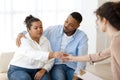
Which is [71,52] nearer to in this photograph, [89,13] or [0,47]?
[0,47]

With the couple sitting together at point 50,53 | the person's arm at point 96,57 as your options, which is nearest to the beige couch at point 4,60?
the couple sitting together at point 50,53

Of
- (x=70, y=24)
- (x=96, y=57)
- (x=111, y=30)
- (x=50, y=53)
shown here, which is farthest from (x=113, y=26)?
(x=70, y=24)

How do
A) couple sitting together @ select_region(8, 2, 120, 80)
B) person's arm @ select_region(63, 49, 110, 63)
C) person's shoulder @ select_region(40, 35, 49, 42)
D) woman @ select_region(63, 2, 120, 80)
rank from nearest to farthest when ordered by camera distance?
woman @ select_region(63, 2, 120, 80), person's arm @ select_region(63, 49, 110, 63), couple sitting together @ select_region(8, 2, 120, 80), person's shoulder @ select_region(40, 35, 49, 42)

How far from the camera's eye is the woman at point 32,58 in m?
2.42

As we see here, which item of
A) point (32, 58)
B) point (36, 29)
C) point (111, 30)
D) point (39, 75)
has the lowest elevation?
point (39, 75)

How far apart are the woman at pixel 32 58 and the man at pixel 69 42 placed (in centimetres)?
17

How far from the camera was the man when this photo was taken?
2662 millimetres

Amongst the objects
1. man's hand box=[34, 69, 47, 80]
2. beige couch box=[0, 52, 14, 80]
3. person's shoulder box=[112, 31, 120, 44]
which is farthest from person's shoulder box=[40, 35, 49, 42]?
person's shoulder box=[112, 31, 120, 44]

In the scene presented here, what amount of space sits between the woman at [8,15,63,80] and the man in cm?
17

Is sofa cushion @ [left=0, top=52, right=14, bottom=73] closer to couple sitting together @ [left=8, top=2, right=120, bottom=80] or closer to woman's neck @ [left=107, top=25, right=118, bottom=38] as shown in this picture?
couple sitting together @ [left=8, top=2, right=120, bottom=80]

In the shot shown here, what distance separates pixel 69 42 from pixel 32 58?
1.64 ft

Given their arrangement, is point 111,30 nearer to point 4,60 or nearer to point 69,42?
point 69,42

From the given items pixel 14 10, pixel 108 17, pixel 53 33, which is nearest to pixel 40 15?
pixel 14 10

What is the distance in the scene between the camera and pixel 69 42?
274 cm
